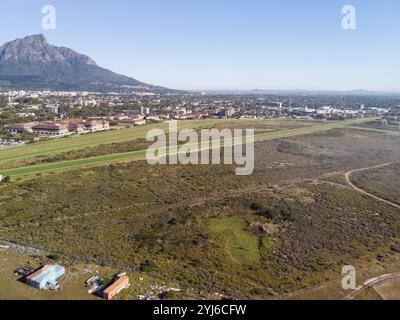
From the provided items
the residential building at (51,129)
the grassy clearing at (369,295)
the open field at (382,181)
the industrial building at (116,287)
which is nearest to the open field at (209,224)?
the industrial building at (116,287)

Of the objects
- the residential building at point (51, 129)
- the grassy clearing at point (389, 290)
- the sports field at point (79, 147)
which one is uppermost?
the residential building at point (51, 129)

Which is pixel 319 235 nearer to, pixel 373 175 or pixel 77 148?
pixel 373 175

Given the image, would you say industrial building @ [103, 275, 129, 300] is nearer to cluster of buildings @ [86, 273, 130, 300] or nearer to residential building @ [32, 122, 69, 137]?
cluster of buildings @ [86, 273, 130, 300]

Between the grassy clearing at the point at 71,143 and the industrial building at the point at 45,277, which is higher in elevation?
the grassy clearing at the point at 71,143

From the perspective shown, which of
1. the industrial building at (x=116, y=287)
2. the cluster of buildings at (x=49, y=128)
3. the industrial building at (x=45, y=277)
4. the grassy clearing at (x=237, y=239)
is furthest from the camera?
the cluster of buildings at (x=49, y=128)

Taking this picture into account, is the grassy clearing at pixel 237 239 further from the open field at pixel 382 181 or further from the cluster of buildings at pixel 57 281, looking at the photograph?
the open field at pixel 382 181

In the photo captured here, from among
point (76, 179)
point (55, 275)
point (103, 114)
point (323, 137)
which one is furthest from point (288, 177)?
point (103, 114)

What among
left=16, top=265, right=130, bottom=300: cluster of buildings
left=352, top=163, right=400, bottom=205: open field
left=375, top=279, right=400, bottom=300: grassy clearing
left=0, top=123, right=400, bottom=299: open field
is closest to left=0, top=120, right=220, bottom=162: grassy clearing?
left=0, top=123, right=400, bottom=299: open field

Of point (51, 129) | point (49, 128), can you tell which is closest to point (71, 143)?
point (51, 129)

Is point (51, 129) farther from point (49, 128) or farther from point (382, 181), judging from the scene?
point (382, 181)
